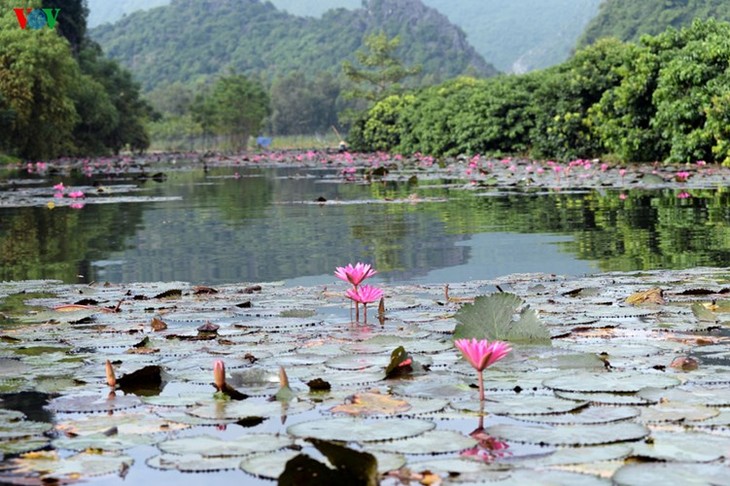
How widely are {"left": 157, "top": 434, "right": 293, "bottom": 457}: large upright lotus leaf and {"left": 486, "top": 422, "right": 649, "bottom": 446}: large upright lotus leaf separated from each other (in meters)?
0.56

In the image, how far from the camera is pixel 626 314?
4.70m

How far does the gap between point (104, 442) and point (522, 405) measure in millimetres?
1154

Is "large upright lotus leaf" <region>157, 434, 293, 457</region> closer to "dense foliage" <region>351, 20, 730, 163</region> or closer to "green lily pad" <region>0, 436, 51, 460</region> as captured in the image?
"green lily pad" <region>0, 436, 51, 460</region>

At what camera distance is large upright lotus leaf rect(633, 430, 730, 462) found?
2.54 meters

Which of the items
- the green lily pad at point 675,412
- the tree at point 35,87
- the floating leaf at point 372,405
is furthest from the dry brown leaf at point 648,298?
the tree at point 35,87

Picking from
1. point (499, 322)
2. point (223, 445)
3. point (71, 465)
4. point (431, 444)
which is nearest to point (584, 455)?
point (431, 444)

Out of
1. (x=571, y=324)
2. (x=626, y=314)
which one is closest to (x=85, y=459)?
(x=571, y=324)

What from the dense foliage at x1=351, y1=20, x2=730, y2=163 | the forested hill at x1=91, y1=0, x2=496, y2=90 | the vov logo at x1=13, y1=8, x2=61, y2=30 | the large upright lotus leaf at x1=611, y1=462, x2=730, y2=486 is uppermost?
the forested hill at x1=91, y1=0, x2=496, y2=90

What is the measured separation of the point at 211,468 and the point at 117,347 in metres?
1.90

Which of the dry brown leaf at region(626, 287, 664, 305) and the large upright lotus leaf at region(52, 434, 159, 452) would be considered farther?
the dry brown leaf at region(626, 287, 664, 305)

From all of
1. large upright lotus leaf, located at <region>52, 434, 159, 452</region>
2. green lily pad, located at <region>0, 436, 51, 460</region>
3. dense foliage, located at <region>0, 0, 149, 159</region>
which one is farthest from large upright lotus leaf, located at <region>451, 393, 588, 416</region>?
dense foliage, located at <region>0, 0, 149, 159</region>

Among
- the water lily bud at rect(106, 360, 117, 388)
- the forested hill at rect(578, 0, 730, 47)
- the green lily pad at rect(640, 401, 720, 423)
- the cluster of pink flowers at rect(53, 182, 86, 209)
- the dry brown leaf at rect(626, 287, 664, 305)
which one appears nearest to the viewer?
the green lily pad at rect(640, 401, 720, 423)

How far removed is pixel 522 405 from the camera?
311cm

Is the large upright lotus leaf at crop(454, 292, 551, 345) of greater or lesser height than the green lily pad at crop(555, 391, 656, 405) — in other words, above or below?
above
